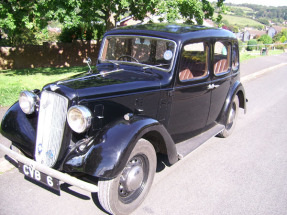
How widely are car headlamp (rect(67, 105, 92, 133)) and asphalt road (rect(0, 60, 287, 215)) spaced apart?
91 cm

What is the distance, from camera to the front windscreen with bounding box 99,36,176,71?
3.41 metres

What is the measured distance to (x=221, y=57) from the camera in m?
4.61

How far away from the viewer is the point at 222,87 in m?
4.38

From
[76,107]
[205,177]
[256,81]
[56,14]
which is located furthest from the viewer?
[256,81]

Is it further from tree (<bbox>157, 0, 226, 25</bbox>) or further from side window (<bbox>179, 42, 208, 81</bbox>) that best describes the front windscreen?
tree (<bbox>157, 0, 226, 25</bbox>)

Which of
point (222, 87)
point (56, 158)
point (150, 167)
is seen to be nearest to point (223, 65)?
point (222, 87)

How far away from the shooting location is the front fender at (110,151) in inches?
93.2

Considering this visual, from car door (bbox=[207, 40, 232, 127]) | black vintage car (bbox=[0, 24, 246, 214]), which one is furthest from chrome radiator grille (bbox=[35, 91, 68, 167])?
car door (bbox=[207, 40, 232, 127])

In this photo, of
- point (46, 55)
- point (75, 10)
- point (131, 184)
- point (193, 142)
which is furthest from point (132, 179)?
point (46, 55)

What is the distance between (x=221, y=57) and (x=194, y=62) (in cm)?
96

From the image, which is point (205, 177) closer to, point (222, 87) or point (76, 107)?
point (222, 87)

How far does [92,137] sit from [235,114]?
11.2 ft

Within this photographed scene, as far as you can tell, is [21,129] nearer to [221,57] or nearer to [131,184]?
[131,184]

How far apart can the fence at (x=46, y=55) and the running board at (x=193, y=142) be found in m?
12.0
